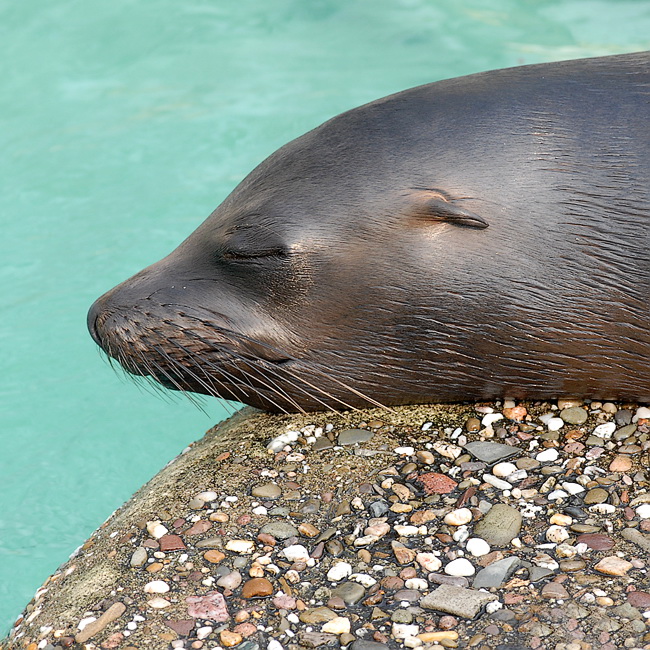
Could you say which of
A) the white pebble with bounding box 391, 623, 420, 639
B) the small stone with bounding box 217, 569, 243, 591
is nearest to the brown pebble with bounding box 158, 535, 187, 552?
the small stone with bounding box 217, 569, 243, 591

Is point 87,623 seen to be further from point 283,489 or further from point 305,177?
point 305,177

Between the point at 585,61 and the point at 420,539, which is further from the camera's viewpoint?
the point at 585,61

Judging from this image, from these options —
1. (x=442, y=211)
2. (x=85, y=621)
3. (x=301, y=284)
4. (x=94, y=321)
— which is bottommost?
(x=85, y=621)

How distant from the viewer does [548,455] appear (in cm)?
348

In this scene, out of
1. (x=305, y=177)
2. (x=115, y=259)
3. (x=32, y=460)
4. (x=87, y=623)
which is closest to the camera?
(x=87, y=623)

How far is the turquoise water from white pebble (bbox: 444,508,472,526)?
199cm

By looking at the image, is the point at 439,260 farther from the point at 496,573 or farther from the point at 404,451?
the point at 496,573

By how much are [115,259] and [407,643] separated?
4.70m

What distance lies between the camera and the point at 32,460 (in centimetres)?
529

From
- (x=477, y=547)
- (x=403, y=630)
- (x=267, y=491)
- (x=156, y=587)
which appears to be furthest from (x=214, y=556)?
(x=477, y=547)

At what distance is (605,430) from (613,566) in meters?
0.70

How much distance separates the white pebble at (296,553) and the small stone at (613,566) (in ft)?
2.81

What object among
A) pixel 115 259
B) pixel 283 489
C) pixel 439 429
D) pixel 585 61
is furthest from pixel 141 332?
pixel 115 259

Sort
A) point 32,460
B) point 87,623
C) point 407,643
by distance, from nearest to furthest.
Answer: point 407,643
point 87,623
point 32,460
